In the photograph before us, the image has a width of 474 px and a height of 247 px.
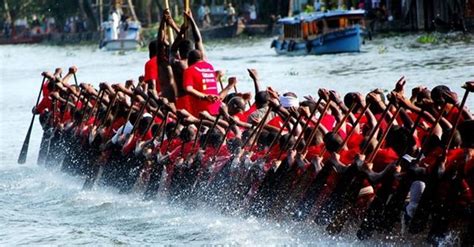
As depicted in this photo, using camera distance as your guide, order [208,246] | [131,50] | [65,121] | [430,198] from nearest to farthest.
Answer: [430,198] < [208,246] < [65,121] < [131,50]

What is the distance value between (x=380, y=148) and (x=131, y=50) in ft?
118

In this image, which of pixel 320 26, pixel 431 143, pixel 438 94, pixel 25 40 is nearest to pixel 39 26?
pixel 25 40

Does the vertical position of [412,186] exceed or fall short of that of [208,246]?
it exceeds it

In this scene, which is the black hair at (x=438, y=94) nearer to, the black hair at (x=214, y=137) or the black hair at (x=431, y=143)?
the black hair at (x=431, y=143)

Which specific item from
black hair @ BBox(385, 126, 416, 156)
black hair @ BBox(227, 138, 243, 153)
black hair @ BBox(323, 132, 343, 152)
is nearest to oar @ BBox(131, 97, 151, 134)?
black hair @ BBox(227, 138, 243, 153)

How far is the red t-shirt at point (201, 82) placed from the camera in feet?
37.9

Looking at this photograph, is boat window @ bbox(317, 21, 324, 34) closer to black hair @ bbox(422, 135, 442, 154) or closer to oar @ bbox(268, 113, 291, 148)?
oar @ bbox(268, 113, 291, 148)

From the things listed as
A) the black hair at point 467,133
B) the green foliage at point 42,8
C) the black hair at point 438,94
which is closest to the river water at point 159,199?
the black hair at point 467,133

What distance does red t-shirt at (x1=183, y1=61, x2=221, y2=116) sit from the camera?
11.5 metres

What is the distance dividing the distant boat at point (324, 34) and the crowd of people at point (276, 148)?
56.8 feet

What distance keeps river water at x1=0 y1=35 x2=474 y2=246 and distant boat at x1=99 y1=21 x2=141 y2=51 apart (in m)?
5.64

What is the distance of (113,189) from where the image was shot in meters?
11.8

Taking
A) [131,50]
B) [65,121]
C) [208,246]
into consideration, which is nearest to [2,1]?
[131,50]

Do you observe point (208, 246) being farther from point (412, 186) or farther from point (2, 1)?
point (2, 1)
